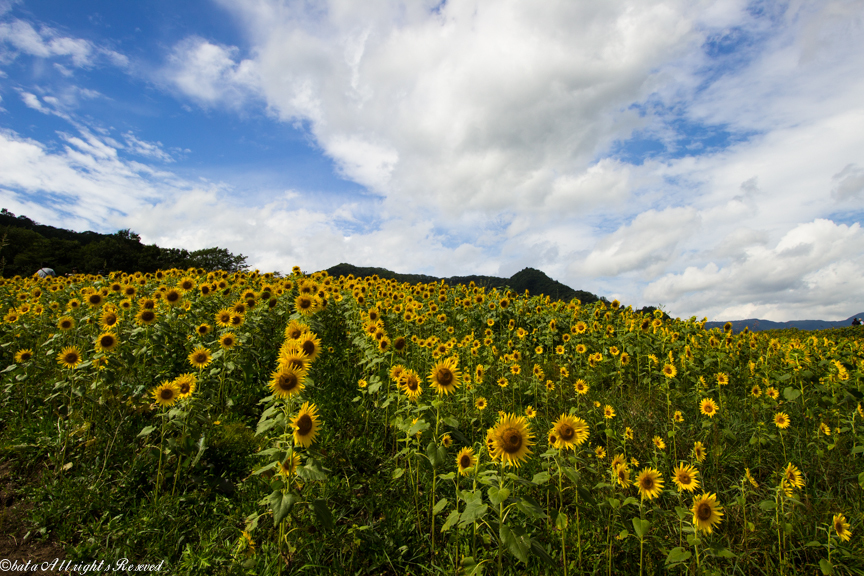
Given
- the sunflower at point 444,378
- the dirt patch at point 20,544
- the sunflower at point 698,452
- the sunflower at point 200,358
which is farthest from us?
the sunflower at point 200,358

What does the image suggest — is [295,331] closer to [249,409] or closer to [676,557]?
[249,409]

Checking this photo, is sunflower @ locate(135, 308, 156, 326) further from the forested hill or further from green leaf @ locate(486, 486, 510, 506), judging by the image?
the forested hill

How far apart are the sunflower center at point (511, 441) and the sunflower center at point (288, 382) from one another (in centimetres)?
136

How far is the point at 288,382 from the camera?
237cm

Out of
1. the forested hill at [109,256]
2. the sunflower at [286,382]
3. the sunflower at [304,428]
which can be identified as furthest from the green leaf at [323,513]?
the forested hill at [109,256]

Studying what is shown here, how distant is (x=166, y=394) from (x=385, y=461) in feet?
6.36

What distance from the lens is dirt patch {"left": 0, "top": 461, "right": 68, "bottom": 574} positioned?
8.03 feet

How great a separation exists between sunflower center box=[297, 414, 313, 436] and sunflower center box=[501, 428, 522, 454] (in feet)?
3.84

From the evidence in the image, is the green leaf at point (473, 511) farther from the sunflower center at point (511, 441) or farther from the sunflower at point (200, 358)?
the sunflower at point (200, 358)

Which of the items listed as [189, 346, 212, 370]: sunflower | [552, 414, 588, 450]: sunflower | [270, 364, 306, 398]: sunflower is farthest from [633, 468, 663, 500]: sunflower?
[189, 346, 212, 370]: sunflower

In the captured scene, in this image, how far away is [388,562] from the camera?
7.97ft

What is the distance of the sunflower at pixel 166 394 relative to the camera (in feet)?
9.74

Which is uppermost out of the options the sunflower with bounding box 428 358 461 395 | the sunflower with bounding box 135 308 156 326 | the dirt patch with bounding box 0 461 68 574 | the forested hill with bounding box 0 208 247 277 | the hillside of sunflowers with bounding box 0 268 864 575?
the forested hill with bounding box 0 208 247 277

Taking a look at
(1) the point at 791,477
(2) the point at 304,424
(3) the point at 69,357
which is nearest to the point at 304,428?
(2) the point at 304,424
